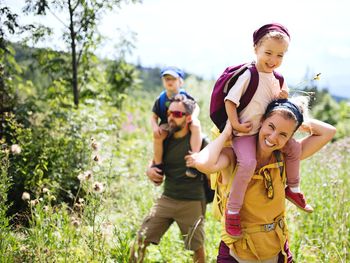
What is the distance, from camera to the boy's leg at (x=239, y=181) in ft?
7.65

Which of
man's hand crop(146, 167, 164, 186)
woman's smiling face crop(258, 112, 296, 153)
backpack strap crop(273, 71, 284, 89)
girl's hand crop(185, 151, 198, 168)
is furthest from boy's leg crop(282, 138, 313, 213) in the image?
man's hand crop(146, 167, 164, 186)

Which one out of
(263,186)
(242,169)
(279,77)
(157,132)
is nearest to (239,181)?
(242,169)

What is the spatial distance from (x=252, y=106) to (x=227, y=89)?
0.61 ft

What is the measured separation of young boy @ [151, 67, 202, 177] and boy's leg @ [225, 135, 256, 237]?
1174 millimetres

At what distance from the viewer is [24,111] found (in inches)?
196

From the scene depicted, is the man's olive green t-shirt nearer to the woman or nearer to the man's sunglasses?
the man's sunglasses

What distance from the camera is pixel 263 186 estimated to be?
96.8 inches

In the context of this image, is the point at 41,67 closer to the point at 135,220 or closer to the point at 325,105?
the point at 135,220

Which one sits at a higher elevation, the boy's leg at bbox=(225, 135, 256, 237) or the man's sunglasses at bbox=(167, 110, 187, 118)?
the man's sunglasses at bbox=(167, 110, 187, 118)

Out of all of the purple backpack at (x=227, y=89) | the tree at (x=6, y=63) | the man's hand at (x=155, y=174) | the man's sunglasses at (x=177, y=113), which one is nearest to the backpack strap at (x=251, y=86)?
the purple backpack at (x=227, y=89)

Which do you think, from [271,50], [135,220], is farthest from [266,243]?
[135,220]

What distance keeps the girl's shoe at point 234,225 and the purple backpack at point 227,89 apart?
564mm

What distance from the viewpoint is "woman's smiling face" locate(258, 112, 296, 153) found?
7.42ft

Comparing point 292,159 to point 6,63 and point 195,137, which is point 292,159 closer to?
point 195,137
